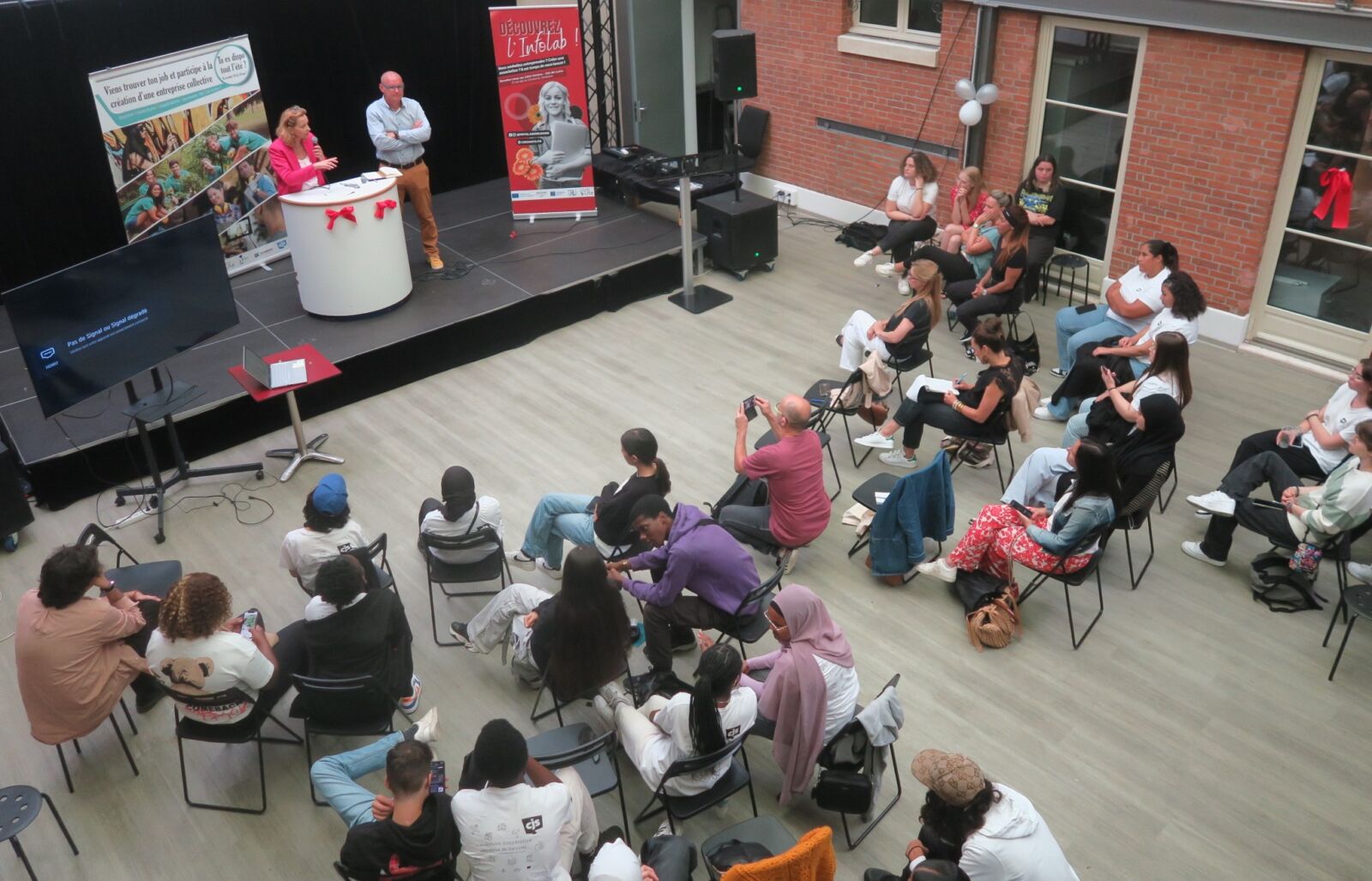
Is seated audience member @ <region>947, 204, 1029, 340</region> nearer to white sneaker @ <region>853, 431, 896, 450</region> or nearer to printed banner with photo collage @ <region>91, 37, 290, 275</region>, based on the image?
white sneaker @ <region>853, 431, 896, 450</region>

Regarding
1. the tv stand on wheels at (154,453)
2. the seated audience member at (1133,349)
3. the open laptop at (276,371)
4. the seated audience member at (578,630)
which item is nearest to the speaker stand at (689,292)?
the seated audience member at (1133,349)

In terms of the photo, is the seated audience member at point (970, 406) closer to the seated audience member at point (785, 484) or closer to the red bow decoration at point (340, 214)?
the seated audience member at point (785, 484)

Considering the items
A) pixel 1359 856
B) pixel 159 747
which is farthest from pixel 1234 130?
pixel 159 747

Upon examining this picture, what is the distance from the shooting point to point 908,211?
339 inches

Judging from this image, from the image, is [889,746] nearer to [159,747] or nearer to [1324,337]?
[159,747]

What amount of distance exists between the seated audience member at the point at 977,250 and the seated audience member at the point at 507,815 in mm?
5464

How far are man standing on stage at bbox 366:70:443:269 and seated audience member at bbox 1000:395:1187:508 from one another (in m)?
5.07

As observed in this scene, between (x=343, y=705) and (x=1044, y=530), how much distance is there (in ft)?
10.4

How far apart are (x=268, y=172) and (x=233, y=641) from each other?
546 centimetres

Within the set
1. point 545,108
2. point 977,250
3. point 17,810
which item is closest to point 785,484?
point 17,810

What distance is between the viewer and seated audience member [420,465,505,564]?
15.8 ft

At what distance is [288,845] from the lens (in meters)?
4.21

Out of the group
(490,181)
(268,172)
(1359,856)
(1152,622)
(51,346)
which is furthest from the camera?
(490,181)

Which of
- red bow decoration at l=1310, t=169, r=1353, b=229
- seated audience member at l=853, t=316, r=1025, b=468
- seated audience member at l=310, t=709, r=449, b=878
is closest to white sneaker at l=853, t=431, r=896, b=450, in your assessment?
seated audience member at l=853, t=316, r=1025, b=468
